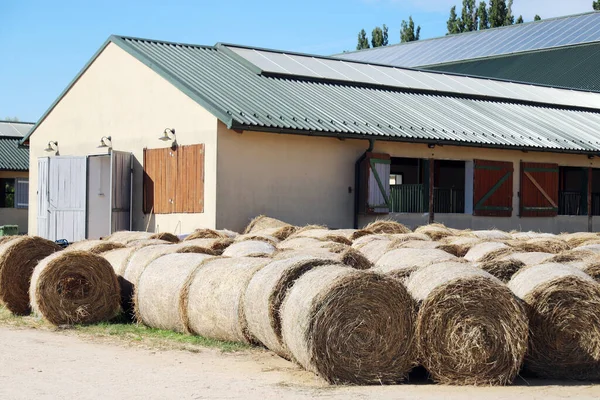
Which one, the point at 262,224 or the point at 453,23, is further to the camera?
the point at 453,23

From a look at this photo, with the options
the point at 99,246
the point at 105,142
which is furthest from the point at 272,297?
the point at 105,142

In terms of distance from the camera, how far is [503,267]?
1080 cm

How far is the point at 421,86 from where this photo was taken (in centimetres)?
2733

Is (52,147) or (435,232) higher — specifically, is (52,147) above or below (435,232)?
above

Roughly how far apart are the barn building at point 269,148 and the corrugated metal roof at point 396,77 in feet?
0.37

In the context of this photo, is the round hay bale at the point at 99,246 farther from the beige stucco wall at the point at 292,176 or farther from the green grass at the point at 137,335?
the beige stucco wall at the point at 292,176

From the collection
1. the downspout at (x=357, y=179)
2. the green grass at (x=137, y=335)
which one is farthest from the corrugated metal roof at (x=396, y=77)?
the green grass at (x=137, y=335)

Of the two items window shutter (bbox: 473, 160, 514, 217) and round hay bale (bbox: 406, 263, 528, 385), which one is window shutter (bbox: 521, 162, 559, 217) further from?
round hay bale (bbox: 406, 263, 528, 385)

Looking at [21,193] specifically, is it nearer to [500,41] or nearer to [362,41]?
[500,41]

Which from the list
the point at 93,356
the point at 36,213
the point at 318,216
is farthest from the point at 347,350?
the point at 36,213

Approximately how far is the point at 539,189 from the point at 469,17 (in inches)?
1831

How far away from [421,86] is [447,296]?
19.3 m

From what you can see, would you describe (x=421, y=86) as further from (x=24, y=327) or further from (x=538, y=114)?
(x=24, y=327)

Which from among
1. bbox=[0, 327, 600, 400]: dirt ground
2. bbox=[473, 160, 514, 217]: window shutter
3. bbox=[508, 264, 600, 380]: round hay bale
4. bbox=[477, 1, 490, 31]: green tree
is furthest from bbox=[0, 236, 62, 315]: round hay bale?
bbox=[477, 1, 490, 31]: green tree
